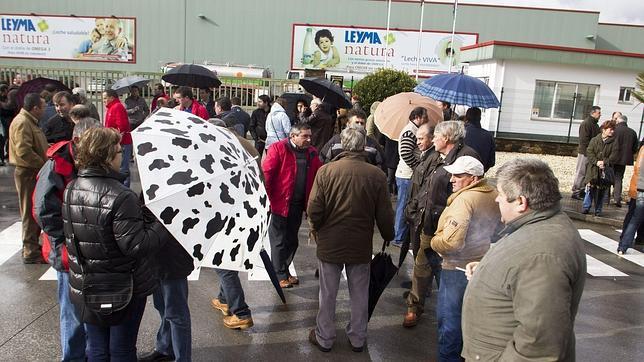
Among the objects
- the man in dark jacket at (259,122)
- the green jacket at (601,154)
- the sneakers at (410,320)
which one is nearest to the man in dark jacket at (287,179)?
the sneakers at (410,320)

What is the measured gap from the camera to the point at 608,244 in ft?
27.6

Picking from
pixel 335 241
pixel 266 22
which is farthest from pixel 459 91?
pixel 266 22

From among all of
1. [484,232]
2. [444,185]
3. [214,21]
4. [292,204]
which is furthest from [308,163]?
[214,21]

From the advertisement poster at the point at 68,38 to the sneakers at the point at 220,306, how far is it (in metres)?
34.6

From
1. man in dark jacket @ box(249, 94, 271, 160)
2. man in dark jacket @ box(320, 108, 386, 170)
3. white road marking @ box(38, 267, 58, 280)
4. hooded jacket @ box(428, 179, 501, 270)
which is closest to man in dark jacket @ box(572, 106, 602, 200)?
man in dark jacket @ box(320, 108, 386, 170)

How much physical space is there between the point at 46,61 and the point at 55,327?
126 feet

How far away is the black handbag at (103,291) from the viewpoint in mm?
2969

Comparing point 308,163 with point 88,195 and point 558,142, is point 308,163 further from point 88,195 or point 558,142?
point 558,142

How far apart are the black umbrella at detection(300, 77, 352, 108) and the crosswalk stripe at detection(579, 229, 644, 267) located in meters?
4.62

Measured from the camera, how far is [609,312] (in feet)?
18.7

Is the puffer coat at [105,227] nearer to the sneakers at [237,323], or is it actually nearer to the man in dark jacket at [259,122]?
the sneakers at [237,323]

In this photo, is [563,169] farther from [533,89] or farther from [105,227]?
[105,227]

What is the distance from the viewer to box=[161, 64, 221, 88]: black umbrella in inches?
372

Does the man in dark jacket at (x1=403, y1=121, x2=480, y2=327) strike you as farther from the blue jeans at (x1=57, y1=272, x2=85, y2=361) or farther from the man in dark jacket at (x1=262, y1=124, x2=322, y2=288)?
the blue jeans at (x1=57, y1=272, x2=85, y2=361)
